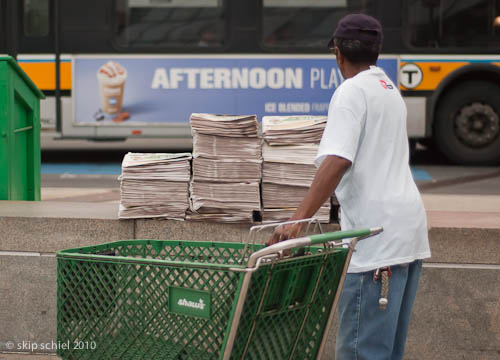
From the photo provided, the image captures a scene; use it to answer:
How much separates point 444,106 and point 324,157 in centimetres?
1023

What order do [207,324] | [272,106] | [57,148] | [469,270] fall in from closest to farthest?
[207,324] < [469,270] < [272,106] < [57,148]

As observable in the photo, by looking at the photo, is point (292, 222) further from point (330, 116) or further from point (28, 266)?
point (28, 266)

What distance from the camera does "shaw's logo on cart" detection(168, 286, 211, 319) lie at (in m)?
2.63

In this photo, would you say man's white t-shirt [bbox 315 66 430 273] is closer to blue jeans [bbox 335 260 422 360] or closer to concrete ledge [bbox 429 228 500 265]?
blue jeans [bbox 335 260 422 360]

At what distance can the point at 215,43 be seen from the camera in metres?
12.8

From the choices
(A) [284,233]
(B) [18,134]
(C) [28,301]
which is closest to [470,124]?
(B) [18,134]

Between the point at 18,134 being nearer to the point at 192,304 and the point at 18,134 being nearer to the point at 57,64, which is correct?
the point at 192,304

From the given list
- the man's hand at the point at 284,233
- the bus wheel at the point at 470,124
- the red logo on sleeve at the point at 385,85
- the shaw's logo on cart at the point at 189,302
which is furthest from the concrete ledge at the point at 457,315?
the bus wheel at the point at 470,124

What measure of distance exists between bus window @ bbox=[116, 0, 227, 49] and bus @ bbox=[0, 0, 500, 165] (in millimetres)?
14

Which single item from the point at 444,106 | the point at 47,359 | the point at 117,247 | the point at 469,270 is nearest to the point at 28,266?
the point at 47,359

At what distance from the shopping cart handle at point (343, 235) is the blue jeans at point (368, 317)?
230mm

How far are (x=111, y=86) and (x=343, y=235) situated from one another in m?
10.5

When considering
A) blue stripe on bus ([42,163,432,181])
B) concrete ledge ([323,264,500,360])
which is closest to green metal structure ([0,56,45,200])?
concrete ledge ([323,264,500,360])

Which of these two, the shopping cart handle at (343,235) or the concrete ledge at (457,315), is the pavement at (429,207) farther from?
the shopping cart handle at (343,235)
